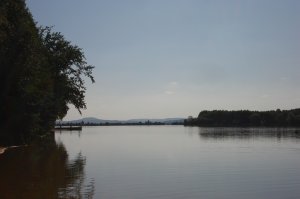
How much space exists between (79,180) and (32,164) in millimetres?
10065

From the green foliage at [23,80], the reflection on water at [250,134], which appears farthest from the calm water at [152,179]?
the reflection on water at [250,134]

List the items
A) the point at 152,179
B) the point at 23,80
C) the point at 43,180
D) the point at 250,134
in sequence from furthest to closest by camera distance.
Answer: the point at 250,134 → the point at 23,80 → the point at 152,179 → the point at 43,180

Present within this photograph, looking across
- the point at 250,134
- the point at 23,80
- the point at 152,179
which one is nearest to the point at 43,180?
the point at 152,179

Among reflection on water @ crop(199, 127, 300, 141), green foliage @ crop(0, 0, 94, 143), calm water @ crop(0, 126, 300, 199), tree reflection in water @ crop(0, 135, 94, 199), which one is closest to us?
tree reflection in water @ crop(0, 135, 94, 199)

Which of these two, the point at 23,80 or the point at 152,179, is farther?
the point at 23,80

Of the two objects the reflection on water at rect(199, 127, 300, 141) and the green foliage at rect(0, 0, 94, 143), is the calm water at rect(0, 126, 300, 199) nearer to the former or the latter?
the green foliage at rect(0, 0, 94, 143)

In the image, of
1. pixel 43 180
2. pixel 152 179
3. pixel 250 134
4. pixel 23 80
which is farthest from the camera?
pixel 250 134

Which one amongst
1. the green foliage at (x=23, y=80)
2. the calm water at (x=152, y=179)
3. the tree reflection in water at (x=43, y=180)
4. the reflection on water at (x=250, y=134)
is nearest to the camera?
the tree reflection in water at (x=43, y=180)

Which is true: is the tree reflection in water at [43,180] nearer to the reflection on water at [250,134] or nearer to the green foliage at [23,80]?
the green foliage at [23,80]

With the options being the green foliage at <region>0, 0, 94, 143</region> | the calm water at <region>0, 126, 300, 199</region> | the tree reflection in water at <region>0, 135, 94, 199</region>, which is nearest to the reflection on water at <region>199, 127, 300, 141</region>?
the green foliage at <region>0, 0, 94, 143</region>

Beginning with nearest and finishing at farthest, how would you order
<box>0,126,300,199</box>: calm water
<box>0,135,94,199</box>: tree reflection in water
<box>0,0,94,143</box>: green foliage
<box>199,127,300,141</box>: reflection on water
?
<box>0,135,94,199</box>: tree reflection in water
<box>0,126,300,199</box>: calm water
<box>0,0,94,143</box>: green foliage
<box>199,127,300,141</box>: reflection on water

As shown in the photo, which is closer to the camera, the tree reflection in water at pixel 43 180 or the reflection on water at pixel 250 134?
the tree reflection in water at pixel 43 180

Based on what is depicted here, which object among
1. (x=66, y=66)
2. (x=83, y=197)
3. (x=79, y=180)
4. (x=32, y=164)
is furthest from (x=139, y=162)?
(x=66, y=66)

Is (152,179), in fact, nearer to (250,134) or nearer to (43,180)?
(43,180)
